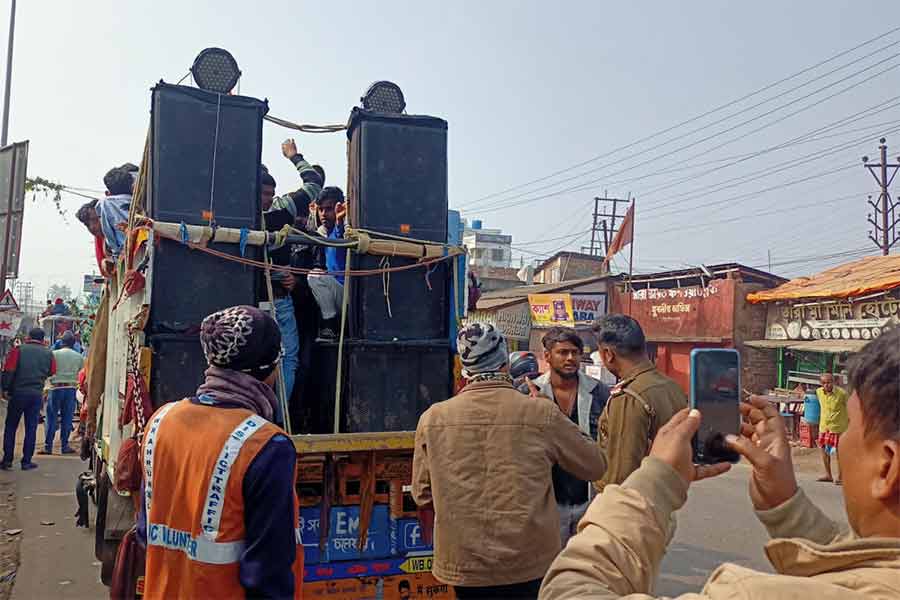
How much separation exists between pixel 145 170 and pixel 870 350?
359 cm

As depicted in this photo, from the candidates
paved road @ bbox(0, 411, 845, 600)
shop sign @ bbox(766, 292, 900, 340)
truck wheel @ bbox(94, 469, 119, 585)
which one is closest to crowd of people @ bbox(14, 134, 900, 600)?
truck wheel @ bbox(94, 469, 119, 585)

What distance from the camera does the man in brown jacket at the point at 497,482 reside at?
2.41 m

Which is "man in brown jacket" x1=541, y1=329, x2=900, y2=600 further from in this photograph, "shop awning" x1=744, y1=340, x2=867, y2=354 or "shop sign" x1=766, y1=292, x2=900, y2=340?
"shop awning" x1=744, y1=340, x2=867, y2=354

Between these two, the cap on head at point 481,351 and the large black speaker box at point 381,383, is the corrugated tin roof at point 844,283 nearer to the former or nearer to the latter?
the large black speaker box at point 381,383

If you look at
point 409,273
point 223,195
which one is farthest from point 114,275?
point 409,273

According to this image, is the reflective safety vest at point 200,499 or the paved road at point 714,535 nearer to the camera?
the reflective safety vest at point 200,499

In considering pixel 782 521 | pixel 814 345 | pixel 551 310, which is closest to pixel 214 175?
pixel 782 521

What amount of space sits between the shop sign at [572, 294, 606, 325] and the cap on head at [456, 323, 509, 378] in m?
19.0

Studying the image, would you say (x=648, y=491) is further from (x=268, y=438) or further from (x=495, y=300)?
(x=495, y=300)

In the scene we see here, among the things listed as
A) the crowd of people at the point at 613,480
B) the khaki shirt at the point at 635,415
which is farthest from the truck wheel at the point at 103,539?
the khaki shirt at the point at 635,415

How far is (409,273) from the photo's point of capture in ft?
12.6

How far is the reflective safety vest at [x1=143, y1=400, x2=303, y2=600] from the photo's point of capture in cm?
185

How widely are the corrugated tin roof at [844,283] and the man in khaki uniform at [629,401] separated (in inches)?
474

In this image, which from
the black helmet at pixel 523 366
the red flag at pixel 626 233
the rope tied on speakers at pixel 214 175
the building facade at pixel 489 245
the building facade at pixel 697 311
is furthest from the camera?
the building facade at pixel 489 245
